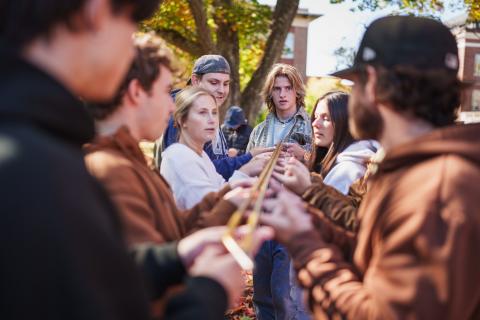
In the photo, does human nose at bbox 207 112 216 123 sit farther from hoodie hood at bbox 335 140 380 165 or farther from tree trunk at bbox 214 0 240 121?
tree trunk at bbox 214 0 240 121

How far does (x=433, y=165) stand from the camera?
1.84 metres

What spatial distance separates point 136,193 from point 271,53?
1385 cm

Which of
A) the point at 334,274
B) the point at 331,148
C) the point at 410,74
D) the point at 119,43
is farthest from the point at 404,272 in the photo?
the point at 331,148

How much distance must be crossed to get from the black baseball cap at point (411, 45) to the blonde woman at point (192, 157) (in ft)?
4.88

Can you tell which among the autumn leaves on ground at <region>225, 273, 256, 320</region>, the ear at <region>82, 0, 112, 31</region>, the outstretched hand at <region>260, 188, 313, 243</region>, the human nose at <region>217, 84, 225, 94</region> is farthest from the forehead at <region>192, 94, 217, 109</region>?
the autumn leaves on ground at <region>225, 273, 256, 320</region>

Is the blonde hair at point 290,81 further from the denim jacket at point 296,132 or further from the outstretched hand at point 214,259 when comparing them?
the outstretched hand at point 214,259

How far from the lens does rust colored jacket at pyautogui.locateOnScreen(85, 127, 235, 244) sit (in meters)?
1.92

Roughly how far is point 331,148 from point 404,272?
8.72 ft

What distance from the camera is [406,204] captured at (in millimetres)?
1786

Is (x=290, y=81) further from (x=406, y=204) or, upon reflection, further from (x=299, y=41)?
(x=299, y=41)

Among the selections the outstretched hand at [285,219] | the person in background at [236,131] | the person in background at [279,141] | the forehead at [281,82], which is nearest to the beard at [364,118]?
the outstretched hand at [285,219]

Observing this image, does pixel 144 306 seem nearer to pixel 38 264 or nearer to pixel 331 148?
pixel 38 264

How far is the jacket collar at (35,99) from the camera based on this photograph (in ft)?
3.76

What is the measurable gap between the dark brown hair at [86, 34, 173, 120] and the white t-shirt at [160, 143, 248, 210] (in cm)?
105
